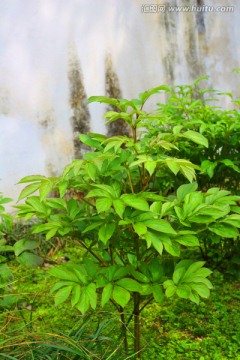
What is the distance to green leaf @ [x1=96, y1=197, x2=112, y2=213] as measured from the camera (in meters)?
1.87

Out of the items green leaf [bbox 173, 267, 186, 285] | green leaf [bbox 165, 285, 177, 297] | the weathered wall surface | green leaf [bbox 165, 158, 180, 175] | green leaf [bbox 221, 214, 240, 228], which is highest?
the weathered wall surface

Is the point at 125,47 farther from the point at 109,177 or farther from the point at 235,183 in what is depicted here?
the point at 109,177

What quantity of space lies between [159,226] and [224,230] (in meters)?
0.38

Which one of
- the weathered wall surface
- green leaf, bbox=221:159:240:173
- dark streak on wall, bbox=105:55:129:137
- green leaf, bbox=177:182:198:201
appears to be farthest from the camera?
dark streak on wall, bbox=105:55:129:137

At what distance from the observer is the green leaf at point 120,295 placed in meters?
1.91

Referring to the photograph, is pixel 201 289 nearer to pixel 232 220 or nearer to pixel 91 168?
pixel 232 220

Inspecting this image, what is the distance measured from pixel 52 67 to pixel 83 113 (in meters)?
0.58

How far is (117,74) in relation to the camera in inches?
211

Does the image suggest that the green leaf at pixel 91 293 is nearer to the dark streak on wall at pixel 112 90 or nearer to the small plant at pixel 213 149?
the small plant at pixel 213 149

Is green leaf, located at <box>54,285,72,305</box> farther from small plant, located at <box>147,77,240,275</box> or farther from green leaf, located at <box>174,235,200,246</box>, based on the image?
small plant, located at <box>147,77,240,275</box>

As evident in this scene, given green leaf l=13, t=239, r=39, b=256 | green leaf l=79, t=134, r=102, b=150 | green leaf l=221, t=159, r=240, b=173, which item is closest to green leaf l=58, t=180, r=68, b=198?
green leaf l=79, t=134, r=102, b=150

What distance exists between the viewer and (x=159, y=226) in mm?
1913

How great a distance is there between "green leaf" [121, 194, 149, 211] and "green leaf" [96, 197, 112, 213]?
0.23 feet

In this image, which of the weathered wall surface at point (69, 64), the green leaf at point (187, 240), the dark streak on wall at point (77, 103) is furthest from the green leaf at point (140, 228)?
the dark streak on wall at point (77, 103)
